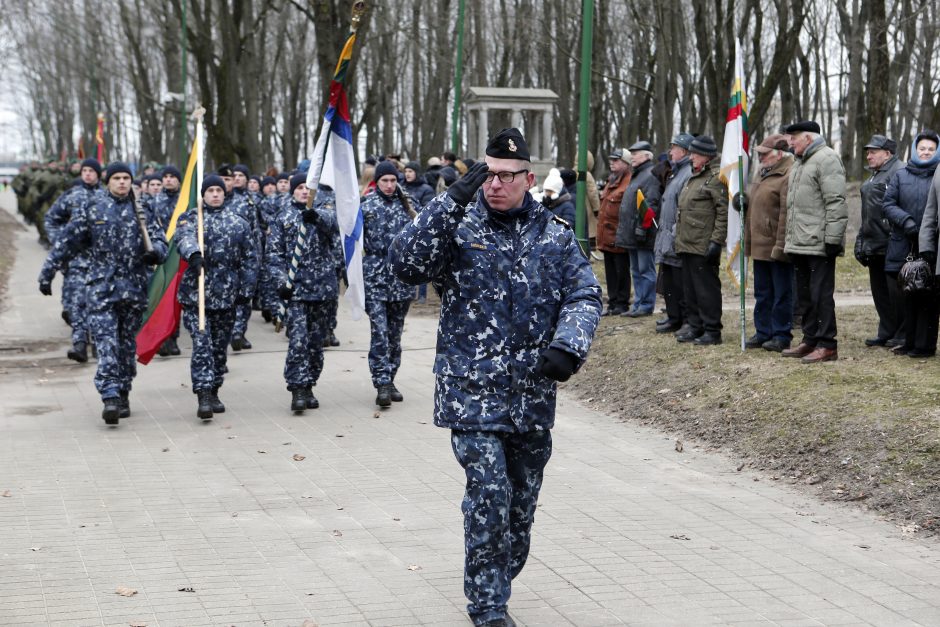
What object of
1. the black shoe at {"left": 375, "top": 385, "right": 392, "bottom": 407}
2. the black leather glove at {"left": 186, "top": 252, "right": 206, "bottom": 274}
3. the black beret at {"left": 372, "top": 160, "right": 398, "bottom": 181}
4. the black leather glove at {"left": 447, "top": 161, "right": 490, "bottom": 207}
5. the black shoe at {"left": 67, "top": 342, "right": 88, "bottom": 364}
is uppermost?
the black beret at {"left": 372, "top": 160, "right": 398, "bottom": 181}

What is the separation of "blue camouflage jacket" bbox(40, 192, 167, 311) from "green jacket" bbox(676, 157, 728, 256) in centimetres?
515

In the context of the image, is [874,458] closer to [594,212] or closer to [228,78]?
[594,212]

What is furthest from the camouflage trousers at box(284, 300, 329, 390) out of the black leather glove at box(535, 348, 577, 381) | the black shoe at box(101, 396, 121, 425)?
the black leather glove at box(535, 348, 577, 381)

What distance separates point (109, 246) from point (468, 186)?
610 cm

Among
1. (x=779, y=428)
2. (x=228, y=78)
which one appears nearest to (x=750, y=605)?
(x=779, y=428)

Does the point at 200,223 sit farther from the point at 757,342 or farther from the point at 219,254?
the point at 757,342

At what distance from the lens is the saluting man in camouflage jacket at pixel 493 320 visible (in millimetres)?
5508

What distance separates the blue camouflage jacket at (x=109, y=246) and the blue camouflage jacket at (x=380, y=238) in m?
1.84

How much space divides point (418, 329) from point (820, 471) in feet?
30.7

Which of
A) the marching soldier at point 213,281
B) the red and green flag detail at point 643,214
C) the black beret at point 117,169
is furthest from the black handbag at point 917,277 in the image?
the black beret at point 117,169

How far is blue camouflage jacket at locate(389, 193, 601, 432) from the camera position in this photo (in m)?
5.50

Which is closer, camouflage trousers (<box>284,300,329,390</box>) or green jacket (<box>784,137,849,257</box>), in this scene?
green jacket (<box>784,137,849,257</box>)

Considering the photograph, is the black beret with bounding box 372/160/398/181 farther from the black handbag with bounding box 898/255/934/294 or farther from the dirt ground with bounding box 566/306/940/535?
the black handbag with bounding box 898/255/934/294

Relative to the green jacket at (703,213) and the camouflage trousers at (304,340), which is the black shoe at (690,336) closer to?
the green jacket at (703,213)
